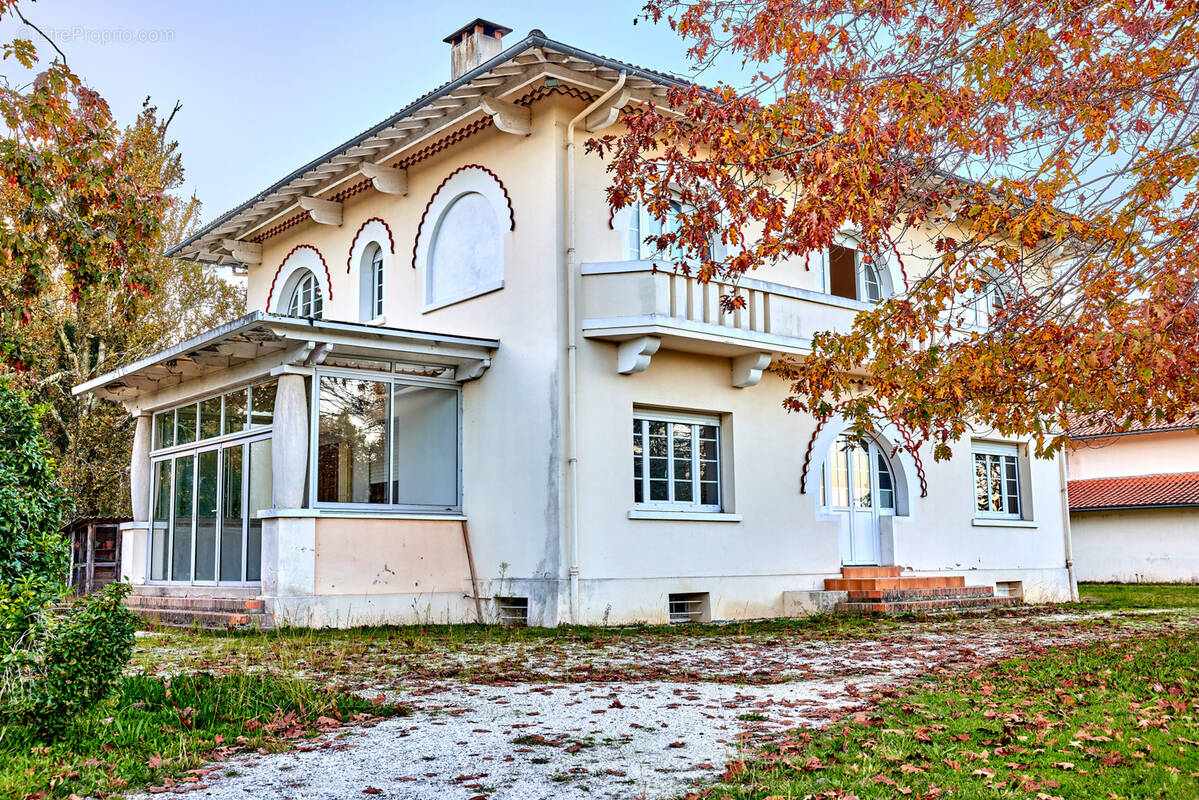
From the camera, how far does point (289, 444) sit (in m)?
13.4

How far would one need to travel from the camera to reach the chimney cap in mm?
17406

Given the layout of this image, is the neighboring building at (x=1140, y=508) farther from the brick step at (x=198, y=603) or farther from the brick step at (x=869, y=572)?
the brick step at (x=198, y=603)

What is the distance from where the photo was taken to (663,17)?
870 cm

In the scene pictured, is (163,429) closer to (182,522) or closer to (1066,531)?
(182,522)

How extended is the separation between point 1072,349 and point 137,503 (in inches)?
530

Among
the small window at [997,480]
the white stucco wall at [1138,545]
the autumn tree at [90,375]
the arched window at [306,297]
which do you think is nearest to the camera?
the arched window at [306,297]

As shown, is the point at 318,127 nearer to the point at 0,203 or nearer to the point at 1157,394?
the point at 0,203

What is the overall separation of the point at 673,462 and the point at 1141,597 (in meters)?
11.0

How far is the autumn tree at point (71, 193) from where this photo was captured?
7.65m

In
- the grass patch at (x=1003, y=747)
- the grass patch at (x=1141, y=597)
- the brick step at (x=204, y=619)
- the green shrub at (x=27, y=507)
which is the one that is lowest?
the grass patch at (x=1141, y=597)

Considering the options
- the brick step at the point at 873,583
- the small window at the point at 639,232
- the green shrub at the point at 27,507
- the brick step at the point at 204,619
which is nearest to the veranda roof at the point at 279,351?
the small window at the point at 639,232

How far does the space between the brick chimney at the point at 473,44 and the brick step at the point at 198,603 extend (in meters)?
8.56

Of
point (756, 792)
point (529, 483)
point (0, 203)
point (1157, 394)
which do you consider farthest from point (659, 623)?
point (0, 203)

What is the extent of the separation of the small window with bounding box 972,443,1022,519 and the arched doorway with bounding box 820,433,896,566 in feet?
7.29
